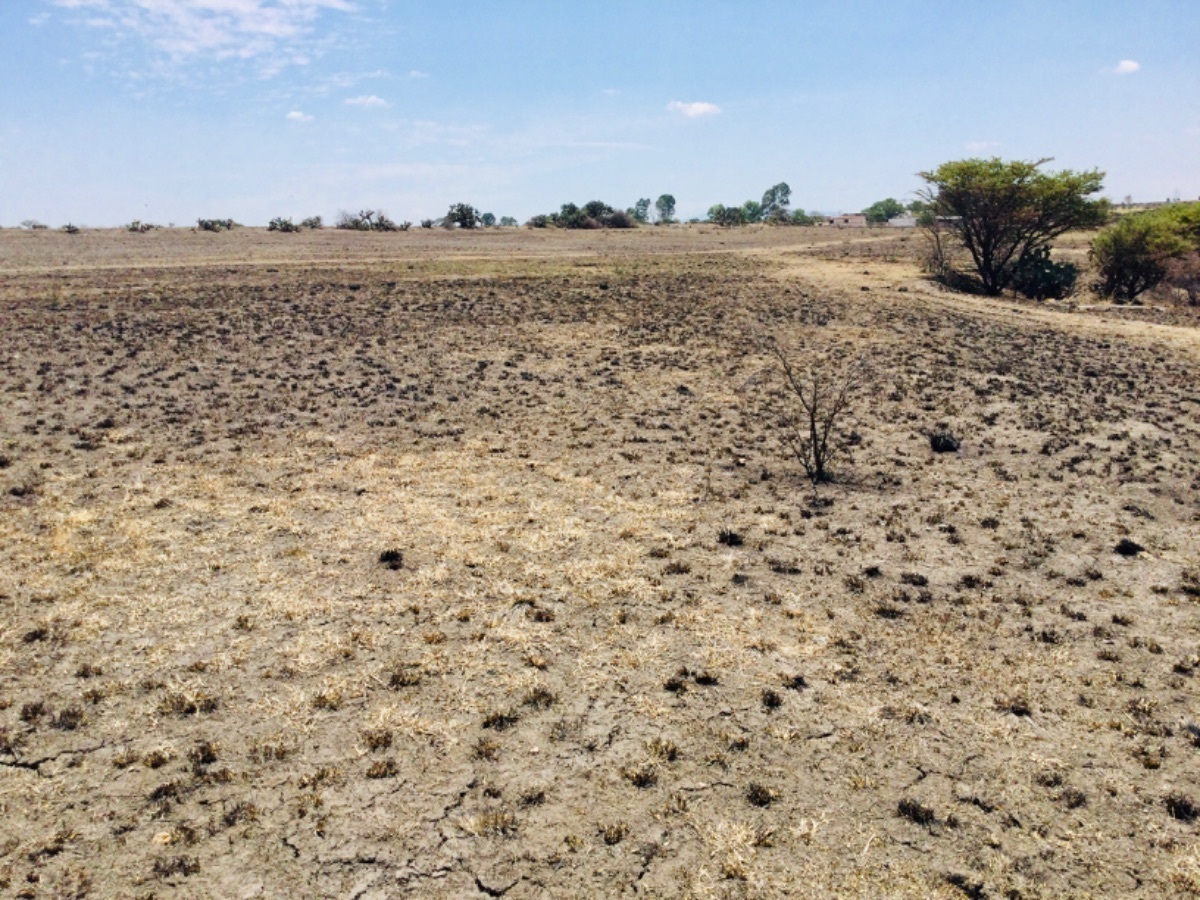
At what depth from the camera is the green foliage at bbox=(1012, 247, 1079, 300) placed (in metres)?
37.5

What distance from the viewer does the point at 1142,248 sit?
35906 millimetres

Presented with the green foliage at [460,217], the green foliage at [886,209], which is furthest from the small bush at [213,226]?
the green foliage at [886,209]

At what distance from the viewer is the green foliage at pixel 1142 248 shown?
116 ft

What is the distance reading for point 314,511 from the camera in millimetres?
11969

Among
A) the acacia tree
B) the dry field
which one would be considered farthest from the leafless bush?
the acacia tree

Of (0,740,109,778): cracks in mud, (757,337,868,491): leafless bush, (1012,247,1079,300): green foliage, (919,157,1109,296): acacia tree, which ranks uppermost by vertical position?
(919,157,1109,296): acacia tree

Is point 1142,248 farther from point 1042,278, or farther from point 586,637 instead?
point 586,637

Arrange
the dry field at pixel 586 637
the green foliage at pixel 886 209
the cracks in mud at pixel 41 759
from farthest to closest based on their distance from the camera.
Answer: the green foliage at pixel 886 209
the cracks in mud at pixel 41 759
the dry field at pixel 586 637

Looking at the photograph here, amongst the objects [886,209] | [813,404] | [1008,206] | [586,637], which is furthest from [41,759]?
[886,209]

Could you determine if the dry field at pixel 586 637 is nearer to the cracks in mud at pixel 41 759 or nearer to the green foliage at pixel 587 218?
the cracks in mud at pixel 41 759

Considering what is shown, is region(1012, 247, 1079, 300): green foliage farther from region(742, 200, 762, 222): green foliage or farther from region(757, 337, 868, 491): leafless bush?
region(742, 200, 762, 222): green foliage

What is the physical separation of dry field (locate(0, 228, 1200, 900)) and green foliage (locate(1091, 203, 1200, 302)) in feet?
64.1

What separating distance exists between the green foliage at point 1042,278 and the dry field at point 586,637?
62.5 ft

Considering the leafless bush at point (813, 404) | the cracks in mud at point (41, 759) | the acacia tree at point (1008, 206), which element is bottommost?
the cracks in mud at point (41, 759)
